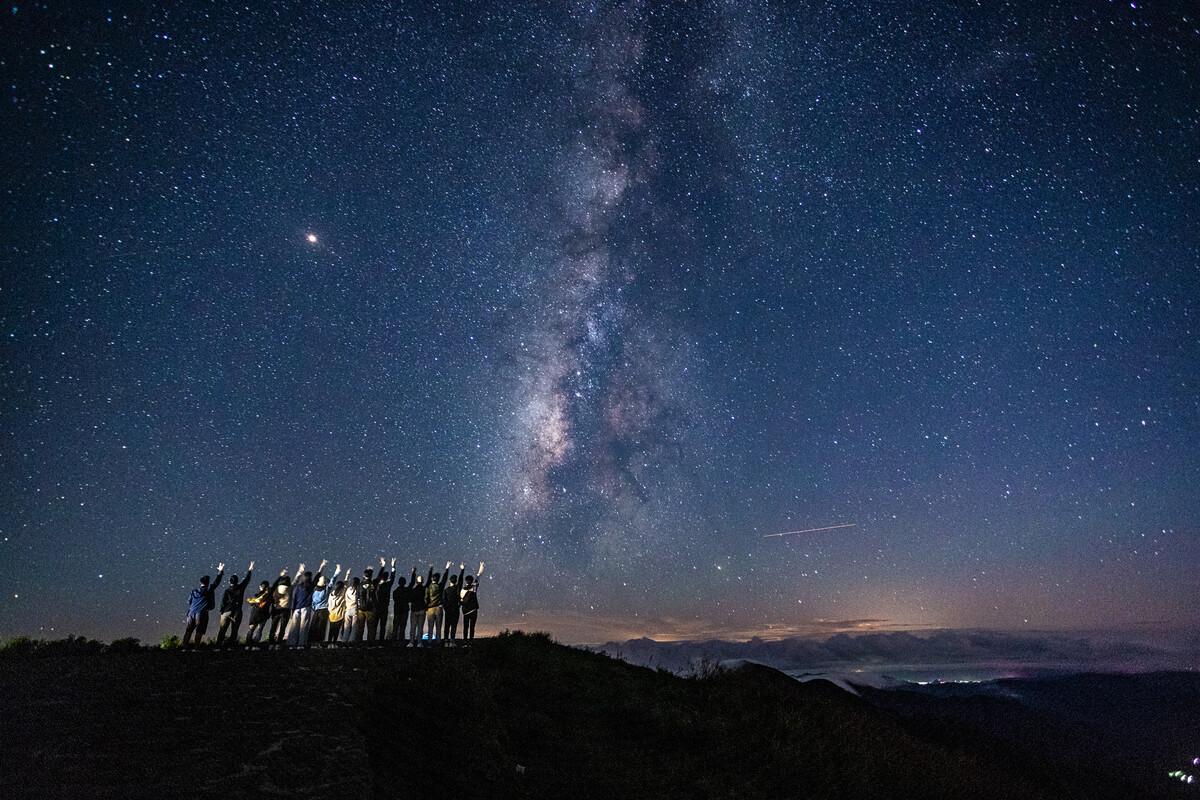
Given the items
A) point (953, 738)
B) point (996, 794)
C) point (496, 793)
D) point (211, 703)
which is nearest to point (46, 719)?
point (211, 703)

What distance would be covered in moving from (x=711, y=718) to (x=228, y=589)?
1199 cm

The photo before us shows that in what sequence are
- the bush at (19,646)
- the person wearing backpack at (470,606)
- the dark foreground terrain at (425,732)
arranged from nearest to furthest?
the dark foreground terrain at (425,732), the bush at (19,646), the person wearing backpack at (470,606)

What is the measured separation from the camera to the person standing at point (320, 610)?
16.2m

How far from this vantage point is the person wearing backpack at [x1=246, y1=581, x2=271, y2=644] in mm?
15125

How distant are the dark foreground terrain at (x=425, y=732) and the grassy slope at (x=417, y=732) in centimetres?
3

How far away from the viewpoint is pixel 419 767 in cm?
735

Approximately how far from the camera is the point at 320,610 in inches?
645

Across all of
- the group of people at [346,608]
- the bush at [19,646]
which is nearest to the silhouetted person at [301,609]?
the group of people at [346,608]

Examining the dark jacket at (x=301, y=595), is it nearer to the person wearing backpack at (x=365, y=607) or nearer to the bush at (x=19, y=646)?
the person wearing backpack at (x=365, y=607)

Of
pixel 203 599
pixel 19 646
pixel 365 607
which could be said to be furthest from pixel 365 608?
pixel 19 646

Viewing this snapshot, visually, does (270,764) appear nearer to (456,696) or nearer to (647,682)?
(456,696)

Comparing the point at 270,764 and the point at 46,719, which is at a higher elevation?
the point at 46,719

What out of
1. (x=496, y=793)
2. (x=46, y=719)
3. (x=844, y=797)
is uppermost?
(x=46, y=719)

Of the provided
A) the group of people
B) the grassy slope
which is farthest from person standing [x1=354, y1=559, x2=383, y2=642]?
the grassy slope
